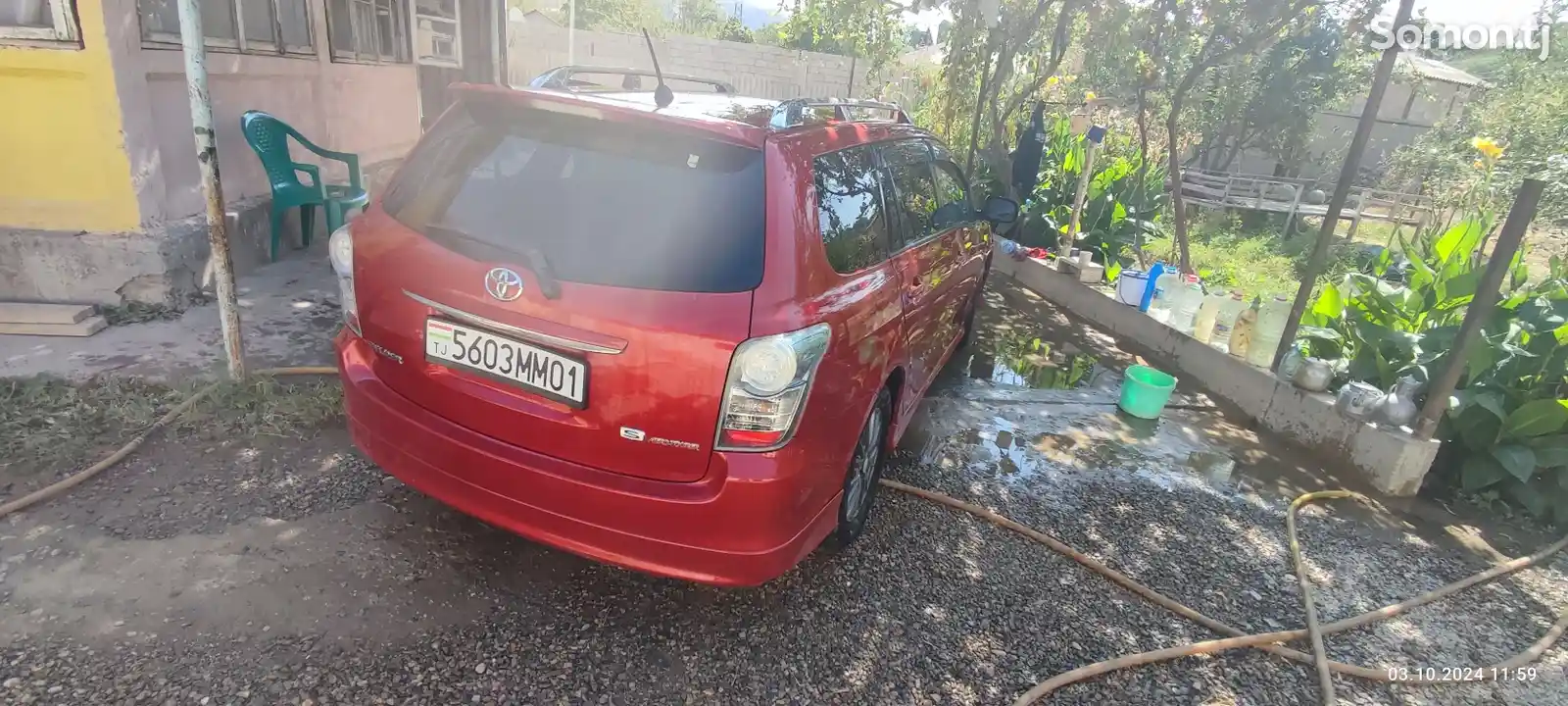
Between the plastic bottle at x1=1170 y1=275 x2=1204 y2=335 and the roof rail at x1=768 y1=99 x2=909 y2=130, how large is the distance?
121 inches

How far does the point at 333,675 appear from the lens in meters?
2.12

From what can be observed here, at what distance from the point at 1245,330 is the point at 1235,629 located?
2.78 metres

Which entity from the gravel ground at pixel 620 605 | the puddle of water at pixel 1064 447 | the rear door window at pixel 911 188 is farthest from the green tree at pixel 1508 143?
the rear door window at pixel 911 188

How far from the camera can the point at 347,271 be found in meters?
2.46

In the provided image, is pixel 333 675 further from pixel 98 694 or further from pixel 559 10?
pixel 559 10

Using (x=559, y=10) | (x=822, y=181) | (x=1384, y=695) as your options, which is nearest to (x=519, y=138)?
(x=822, y=181)

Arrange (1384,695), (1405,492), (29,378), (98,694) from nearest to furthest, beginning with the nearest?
(98,694)
(1384,695)
(29,378)
(1405,492)

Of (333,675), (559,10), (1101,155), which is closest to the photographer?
(333,675)

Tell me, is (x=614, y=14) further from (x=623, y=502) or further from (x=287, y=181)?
(x=623, y=502)

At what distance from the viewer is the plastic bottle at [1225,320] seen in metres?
5.33

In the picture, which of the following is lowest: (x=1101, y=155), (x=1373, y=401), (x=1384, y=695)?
(x=1384, y=695)

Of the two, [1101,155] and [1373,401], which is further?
[1101,155]

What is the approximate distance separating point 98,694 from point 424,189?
1.55 meters

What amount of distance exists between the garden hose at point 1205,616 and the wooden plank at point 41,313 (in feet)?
4.27
